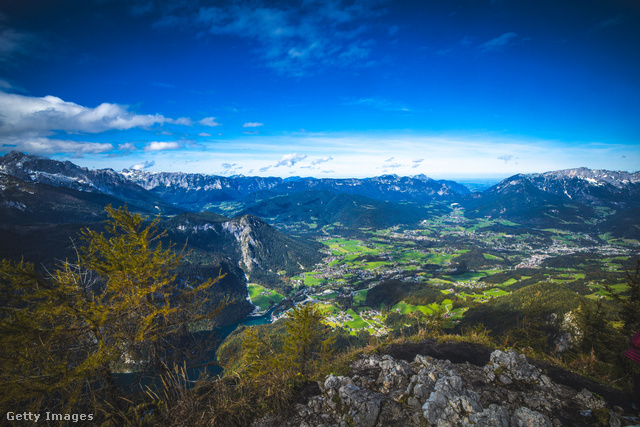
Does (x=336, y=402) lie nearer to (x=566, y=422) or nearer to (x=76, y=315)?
(x=566, y=422)

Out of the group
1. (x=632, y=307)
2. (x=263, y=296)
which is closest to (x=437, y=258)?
(x=263, y=296)

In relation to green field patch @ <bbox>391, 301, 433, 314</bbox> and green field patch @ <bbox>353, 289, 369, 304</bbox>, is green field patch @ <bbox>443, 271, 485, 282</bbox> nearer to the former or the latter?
green field patch @ <bbox>391, 301, 433, 314</bbox>

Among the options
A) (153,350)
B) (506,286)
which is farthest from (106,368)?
(506,286)

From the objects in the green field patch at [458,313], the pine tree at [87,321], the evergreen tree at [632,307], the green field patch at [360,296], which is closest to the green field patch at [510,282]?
the green field patch at [458,313]

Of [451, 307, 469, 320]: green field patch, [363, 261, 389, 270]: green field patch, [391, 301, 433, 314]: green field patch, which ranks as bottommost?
[363, 261, 389, 270]: green field patch

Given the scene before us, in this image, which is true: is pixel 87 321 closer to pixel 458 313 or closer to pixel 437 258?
pixel 458 313

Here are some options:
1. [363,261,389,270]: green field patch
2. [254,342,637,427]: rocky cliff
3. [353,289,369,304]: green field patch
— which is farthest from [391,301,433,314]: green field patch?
[254,342,637,427]: rocky cliff

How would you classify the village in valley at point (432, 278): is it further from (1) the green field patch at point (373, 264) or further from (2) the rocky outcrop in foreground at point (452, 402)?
(2) the rocky outcrop in foreground at point (452, 402)
